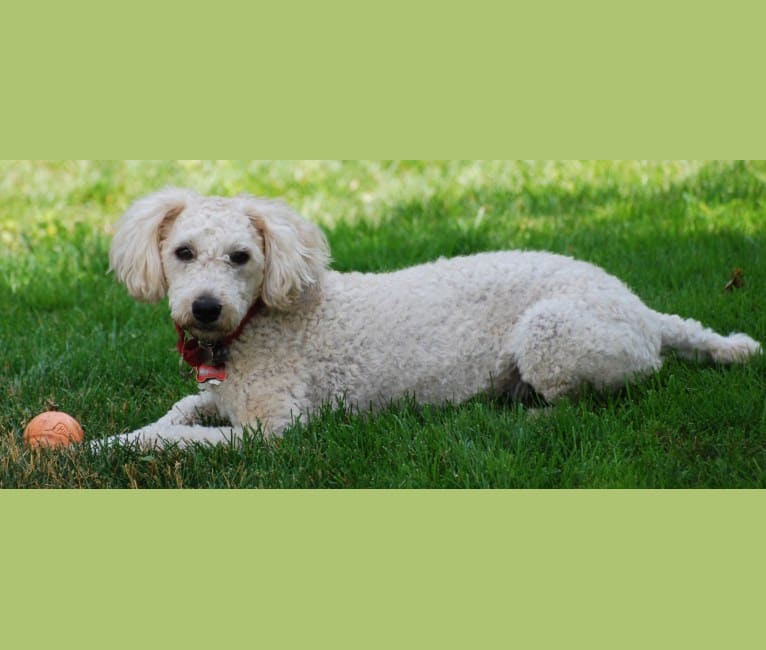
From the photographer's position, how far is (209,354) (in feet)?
17.8

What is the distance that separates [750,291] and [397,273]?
230 cm

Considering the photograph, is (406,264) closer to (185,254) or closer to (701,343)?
(701,343)

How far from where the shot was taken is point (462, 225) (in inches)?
333

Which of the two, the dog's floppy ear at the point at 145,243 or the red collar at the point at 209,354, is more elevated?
the dog's floppy ear at the point at 145,243

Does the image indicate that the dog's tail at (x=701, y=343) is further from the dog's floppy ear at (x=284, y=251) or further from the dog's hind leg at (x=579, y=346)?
the dog's floppy ear at (x=284, y=251)

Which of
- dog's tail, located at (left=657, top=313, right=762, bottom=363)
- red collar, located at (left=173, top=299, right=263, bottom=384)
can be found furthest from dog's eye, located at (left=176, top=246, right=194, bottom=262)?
dog's tail, located at (left=657, top=313, right=762, bottom=363)

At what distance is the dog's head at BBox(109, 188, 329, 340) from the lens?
5043 mm

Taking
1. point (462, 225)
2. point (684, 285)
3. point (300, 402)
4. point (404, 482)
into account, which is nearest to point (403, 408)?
point (300, 402)

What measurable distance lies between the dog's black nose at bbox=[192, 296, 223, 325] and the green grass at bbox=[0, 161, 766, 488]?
60 centimetres

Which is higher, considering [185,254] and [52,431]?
[185,254]

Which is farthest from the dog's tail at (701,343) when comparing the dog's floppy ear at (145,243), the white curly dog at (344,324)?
the dog's floppy ear at (145,243)

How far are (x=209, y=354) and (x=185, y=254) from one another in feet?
1.78

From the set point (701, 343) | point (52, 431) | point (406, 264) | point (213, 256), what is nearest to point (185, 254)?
point (213, 256)

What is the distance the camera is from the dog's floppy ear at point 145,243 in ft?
17.2
